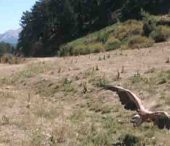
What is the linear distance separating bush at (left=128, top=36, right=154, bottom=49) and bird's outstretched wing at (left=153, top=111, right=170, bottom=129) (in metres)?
14.5

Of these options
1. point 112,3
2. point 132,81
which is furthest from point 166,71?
point 112,3

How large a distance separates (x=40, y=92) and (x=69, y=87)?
101 centimetres

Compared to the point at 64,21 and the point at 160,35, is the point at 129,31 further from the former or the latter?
the point at 64,21

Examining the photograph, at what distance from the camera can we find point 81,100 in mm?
14258

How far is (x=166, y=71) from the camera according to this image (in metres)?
15.5

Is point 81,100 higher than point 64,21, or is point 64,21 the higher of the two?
point 64,21

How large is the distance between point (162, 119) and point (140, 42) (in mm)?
16915

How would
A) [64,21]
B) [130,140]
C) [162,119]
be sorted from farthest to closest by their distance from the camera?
[64,21] < [162,119] < [130,140]

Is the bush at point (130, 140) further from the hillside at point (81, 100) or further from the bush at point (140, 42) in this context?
the bush at point (140, 42)

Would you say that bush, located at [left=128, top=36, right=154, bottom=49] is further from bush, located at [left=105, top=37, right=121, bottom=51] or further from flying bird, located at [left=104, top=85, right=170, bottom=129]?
flying bird, located at [left=104, top=85, right=170, bottom=129]

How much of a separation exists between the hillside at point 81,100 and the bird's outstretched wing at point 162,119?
174 millimetres

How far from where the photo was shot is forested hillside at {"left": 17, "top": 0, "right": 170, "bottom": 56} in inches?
2186

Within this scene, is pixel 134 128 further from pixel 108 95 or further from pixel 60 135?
pixel 108 95

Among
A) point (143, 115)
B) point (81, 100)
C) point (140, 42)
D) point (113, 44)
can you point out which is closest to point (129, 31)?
point (113, 44)
